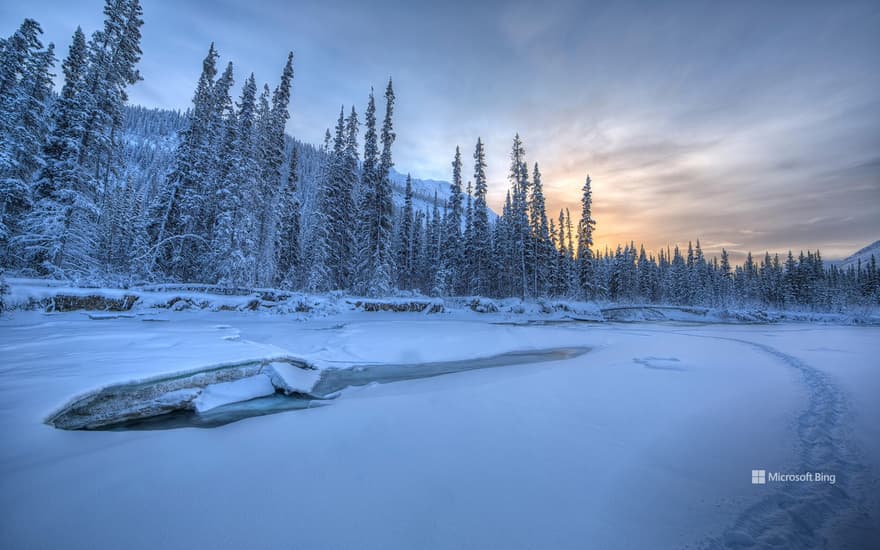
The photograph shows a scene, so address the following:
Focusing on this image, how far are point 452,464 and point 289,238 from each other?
3168 cm

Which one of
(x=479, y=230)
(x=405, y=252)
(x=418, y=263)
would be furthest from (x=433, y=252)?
(x=479, y=230)

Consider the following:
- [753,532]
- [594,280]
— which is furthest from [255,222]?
[594,280]

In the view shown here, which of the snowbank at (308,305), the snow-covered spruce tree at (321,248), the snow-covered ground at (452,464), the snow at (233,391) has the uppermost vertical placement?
the snow-covered spruce tree at (321,248)

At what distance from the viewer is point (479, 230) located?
33.8 metres

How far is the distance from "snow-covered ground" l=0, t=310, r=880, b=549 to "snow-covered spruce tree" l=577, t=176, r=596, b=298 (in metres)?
35.9

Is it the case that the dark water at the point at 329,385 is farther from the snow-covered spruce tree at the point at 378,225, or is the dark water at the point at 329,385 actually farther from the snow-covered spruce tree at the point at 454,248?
the snow-covered spruce tree at the point at 454,248

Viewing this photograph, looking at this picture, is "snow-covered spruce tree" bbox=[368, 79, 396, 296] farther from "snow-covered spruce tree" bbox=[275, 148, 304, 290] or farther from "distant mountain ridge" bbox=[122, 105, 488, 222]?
"distant mountain ridge" bbox=[122, 105, 488, 222]

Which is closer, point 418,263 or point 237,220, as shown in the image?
point 237,220

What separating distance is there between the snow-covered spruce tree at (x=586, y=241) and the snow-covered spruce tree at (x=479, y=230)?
12.8 m

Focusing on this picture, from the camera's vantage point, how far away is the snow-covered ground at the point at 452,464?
5.94 ft

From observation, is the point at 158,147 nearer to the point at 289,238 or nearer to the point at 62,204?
the point at 289,238

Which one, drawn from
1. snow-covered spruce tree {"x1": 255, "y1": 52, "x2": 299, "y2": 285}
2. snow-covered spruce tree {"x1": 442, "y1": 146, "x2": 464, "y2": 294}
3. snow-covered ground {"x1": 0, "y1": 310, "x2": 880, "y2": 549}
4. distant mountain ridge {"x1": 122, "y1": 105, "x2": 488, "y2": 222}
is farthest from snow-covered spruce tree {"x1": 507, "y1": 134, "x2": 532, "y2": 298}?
distant mountain ridge {"x1": 122, "y1": 105, "x2": 488, "y2": 222}

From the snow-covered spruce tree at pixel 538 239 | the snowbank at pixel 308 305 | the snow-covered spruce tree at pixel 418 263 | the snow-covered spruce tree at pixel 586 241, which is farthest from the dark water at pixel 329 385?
the snow-covered spruce tree at pixel 418 263

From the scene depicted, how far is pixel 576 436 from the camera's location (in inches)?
123
